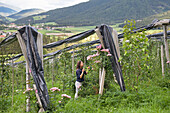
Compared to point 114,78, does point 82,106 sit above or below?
below

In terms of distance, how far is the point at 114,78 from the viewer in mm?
5148

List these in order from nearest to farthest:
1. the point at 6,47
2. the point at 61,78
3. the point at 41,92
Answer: the point at 41,92, the point at 6,47, the point at 61,78

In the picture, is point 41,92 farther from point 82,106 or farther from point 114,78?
point 114,78

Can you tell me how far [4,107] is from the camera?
4680 millimetres

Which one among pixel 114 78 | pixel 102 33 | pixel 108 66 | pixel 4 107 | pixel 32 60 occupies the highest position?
pixel 102 33

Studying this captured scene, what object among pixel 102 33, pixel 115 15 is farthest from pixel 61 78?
pixel 115 15

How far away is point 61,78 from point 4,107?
7.04 ft

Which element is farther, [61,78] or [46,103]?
[61,78]

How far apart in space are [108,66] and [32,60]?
2156 millimetres

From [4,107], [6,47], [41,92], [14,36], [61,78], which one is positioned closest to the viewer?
[41,92]

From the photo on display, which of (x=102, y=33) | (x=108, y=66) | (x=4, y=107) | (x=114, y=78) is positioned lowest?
(x=4, y=107)

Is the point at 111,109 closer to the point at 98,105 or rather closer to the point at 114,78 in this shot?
the point at 98,105

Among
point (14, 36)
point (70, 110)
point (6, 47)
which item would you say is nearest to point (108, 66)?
point (70, 110)

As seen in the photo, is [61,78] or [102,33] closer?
[102,33]
